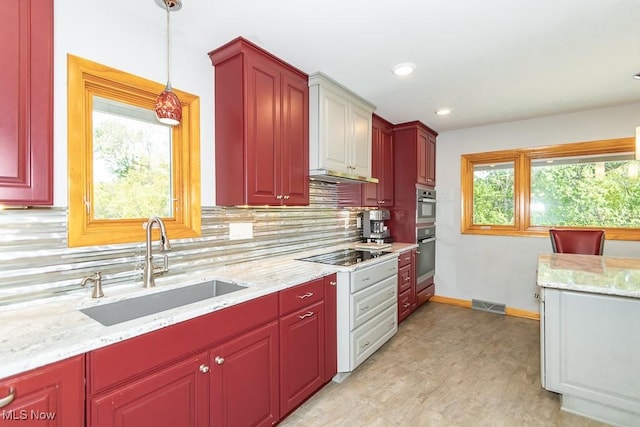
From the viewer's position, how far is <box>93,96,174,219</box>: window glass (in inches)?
63.9

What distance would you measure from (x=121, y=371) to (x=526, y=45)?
110 inches

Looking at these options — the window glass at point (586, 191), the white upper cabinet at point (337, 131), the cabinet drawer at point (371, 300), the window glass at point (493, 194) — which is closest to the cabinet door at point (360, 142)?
the white upper cabinet at point (337, 131)

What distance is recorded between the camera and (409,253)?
11.4 feet

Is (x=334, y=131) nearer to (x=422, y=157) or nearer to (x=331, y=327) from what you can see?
(x=331, y=327)

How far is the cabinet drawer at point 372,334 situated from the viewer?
2334mm

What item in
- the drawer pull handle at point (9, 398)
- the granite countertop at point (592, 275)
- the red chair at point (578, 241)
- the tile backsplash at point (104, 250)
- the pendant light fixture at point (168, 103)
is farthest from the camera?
the red chair at point (578, 241)

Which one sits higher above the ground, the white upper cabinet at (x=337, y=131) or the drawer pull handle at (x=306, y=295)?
the white upper cabinet at (x=337, y=131)

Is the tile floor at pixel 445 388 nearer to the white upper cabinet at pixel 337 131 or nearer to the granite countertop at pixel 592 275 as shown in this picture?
the granite countertop at pixel 592 275

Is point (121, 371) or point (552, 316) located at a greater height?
point (121, 371)

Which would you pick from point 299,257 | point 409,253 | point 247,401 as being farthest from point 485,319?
point 247,401

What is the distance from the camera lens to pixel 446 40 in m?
1.92

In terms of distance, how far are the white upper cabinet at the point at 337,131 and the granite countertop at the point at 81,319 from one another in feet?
3.20

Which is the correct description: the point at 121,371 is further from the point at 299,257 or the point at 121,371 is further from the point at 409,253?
the point at 409,253

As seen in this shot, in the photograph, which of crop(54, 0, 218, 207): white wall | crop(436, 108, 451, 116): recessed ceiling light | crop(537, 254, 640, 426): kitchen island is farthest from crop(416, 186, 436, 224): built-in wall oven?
crop(54, 0, 218, 207): white wall
